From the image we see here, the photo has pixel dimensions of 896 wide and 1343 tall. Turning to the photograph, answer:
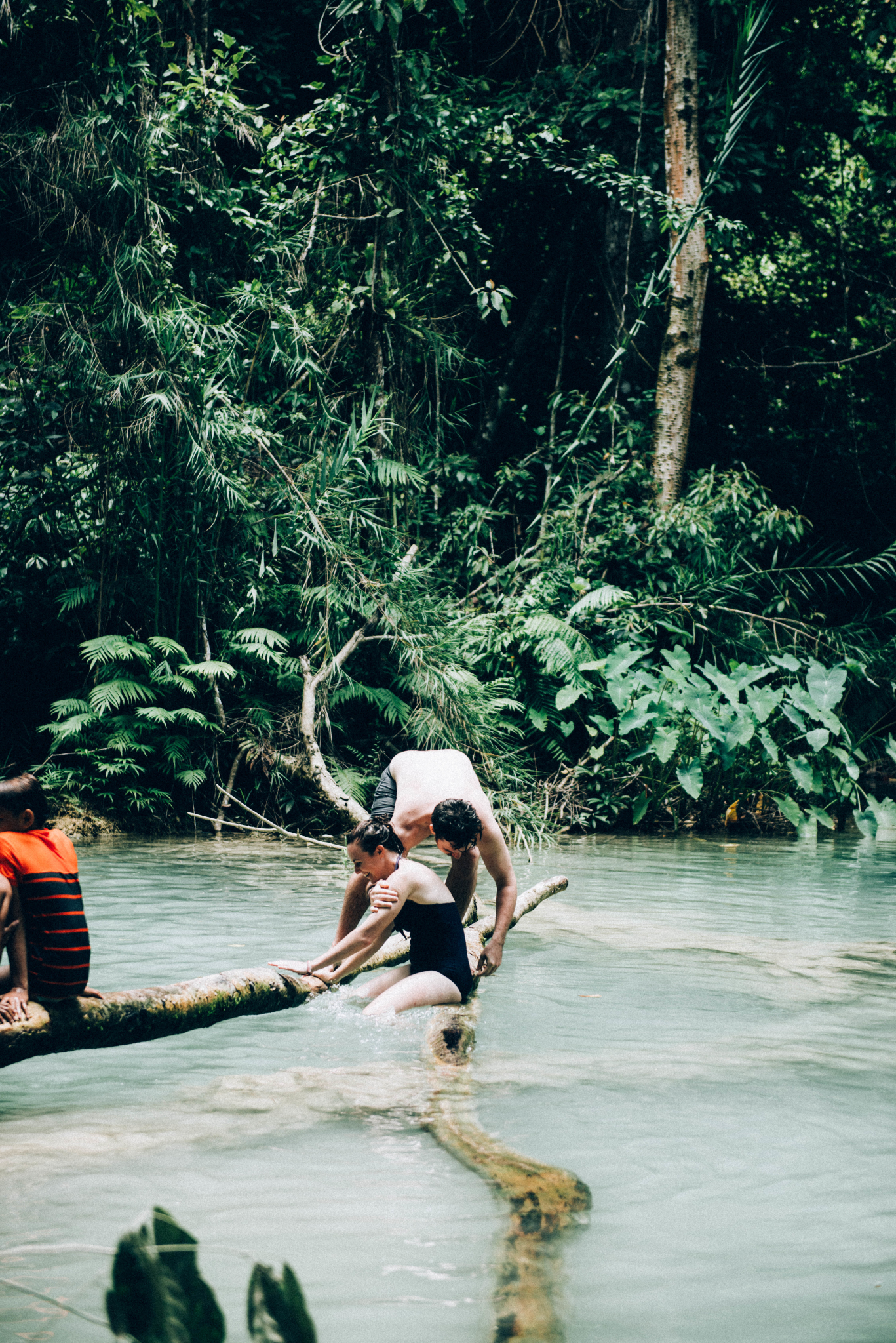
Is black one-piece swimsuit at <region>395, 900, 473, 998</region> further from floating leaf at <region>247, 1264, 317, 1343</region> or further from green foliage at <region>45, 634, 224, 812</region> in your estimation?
green foliage at <region>45, 634, 224, 812</region>

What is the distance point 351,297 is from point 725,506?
510cm

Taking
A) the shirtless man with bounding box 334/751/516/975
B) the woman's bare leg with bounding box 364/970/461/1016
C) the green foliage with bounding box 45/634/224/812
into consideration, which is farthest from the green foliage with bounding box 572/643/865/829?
the woman's bare leg with bounding box 364/970/461/1016

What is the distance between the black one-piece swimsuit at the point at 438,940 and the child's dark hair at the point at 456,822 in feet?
1.03

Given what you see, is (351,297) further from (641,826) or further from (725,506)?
(641,826)

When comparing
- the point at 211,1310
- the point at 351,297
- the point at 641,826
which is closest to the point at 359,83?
the point at 351,297

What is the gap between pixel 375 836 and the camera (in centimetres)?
569

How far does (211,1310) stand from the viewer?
→ 3.83 ft

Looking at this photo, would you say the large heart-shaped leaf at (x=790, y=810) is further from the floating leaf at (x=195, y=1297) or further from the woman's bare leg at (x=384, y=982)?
the floating leaf at (x=195, y=1297)

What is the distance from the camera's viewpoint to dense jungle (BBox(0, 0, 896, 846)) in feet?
41.3

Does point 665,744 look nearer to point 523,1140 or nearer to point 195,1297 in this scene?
point 523,1140

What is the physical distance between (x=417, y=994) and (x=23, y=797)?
2.37 m

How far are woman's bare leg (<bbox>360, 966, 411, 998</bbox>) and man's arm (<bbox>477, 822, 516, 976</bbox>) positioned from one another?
397 mm

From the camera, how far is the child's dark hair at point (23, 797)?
415cm

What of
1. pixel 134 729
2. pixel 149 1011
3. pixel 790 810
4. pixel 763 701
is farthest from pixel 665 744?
pixel 149 1011
